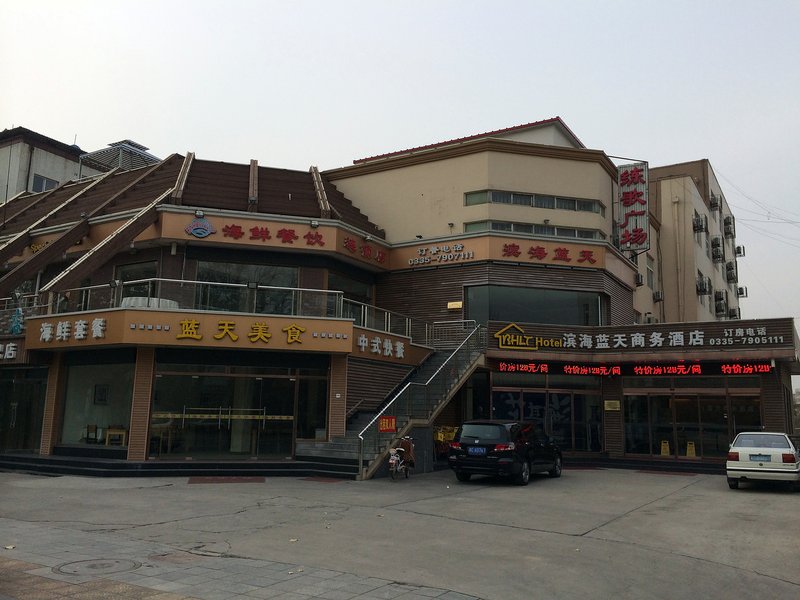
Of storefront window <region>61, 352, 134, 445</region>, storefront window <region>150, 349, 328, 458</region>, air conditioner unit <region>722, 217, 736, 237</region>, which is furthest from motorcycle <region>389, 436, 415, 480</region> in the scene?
air conditioner unit <region>722, 217, 736, 237</region>

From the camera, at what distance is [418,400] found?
2092 centimetres

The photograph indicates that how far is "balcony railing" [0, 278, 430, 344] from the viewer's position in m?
19.6

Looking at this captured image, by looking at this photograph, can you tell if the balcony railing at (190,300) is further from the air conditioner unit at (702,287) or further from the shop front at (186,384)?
the air conditioner unit at (702,287)

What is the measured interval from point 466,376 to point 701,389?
8704 millimetres

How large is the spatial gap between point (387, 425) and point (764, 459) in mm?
9938

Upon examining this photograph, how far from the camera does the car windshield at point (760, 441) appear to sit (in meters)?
17.5

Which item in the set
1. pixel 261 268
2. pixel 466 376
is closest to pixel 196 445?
pixel 261 268

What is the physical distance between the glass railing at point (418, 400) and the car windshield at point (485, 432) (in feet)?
7.59

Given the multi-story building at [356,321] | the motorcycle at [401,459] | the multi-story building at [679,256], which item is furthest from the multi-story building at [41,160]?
the multi-story building at [679,256]

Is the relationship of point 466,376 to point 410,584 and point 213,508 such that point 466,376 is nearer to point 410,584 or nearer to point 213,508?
point 213,508

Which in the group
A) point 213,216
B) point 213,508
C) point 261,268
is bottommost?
point 213,508

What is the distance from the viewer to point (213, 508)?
13.1 metres

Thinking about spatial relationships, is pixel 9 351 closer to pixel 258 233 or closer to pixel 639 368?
pixel 258 233

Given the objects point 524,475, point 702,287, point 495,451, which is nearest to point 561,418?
point 524,475
